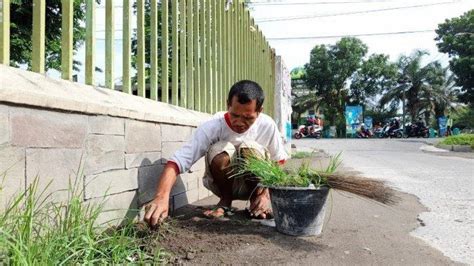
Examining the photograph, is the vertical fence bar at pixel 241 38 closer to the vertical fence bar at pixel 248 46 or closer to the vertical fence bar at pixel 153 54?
the vertical fence bar at pixel 248 46

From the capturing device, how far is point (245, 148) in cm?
278

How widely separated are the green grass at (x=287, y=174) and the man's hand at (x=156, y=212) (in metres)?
0.58

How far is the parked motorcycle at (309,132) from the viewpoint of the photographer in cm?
3000

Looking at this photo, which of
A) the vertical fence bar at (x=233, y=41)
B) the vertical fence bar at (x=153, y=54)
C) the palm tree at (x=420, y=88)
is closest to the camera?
the vertical fence bar at (x=153, y=54)

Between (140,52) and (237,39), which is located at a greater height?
(237,39)

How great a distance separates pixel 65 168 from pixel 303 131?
99.1 ft

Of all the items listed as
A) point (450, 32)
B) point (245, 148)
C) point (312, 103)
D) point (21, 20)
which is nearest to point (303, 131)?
point (312, 103)

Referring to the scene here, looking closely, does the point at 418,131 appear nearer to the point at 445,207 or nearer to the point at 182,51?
the point at 445,207

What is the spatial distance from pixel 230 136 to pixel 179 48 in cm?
128

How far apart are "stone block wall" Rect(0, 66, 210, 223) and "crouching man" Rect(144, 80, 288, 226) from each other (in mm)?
277

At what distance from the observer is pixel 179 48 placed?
3904 mm

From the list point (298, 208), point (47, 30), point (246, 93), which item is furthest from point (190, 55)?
point (47, 30)

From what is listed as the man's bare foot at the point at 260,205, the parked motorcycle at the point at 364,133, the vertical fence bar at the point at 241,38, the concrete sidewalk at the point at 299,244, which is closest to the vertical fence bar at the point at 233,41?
the vertical fence bar at the point at 241,38

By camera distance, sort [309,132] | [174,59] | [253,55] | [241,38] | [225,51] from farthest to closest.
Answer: [309,132] → [253,55] → [241,38] → [225,51] → [174,59]
